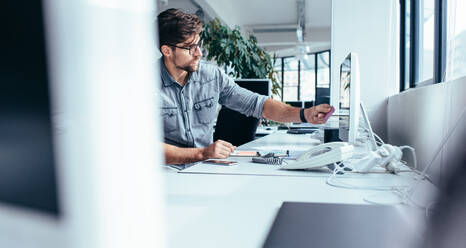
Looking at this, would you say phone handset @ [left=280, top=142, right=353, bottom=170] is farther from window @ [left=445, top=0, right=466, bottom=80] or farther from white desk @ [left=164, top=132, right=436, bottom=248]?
window @ [left=445, top=0, right=466, bottom=80]

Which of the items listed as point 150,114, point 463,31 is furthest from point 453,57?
point 150,114

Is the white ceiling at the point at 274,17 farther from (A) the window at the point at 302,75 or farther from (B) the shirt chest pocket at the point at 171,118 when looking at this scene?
(B) the shirt chest pocket at the point at 171,118

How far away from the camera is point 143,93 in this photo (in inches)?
7.2

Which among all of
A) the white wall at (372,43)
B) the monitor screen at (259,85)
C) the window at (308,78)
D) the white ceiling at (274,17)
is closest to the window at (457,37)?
the white wall at (372,43)

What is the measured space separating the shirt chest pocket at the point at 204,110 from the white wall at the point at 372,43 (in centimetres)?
131

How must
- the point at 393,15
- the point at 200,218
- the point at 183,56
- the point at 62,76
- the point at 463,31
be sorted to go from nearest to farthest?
the point at 62,76 < the point at 200,218 < the point at 463,31 < the point at 183,56 < the point at 393,15

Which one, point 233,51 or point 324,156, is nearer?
point 324,156

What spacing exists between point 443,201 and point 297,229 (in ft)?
0.88

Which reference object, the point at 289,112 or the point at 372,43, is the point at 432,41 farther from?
the point at 372,43

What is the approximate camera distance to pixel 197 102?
1.94 meters

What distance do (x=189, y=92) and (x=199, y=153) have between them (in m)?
0.50

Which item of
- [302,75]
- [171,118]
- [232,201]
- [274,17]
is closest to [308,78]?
[302,75]

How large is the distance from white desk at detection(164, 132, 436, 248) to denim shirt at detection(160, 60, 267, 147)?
2.22ft

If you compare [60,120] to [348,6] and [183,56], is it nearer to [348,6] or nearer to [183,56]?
[183,56]
